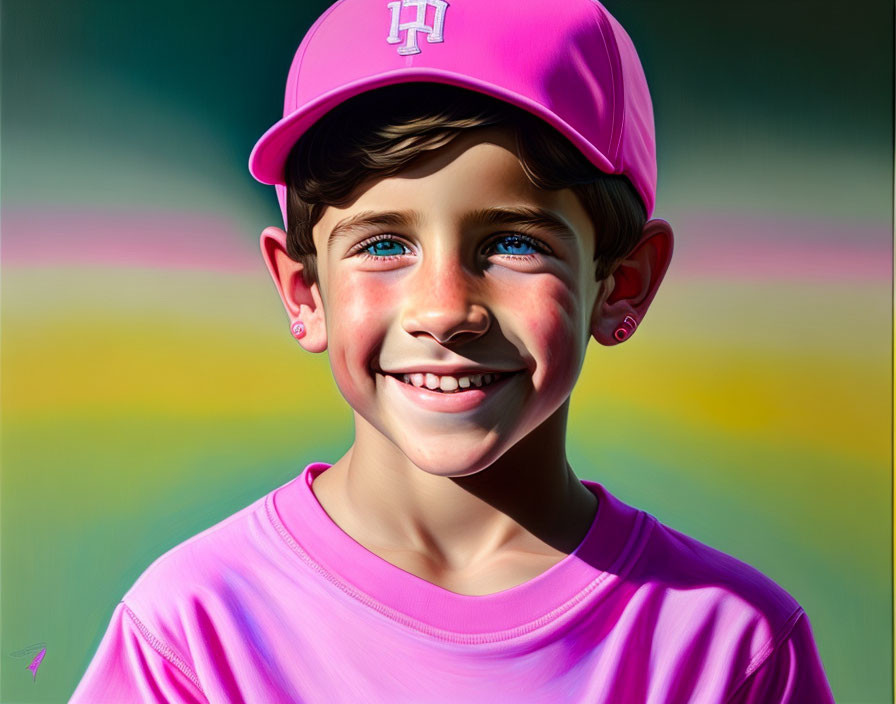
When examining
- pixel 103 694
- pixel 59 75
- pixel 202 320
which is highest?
pixel 59 75

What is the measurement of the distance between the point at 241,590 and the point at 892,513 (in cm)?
80

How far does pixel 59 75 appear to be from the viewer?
1.36 m

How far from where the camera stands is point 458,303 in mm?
994

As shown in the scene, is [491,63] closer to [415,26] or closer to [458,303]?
[415,26]

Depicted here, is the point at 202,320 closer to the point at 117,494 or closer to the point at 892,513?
the point at 117,494

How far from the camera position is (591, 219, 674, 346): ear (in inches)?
45.0

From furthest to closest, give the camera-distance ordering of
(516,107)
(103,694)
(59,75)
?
(59,75) < (103,694) < (516,107)

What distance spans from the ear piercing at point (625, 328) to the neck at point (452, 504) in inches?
3.8

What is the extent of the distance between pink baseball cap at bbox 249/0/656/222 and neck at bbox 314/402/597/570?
0.96 feet

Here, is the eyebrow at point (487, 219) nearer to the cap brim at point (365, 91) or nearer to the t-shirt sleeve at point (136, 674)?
the cap brim at point (365, 91)

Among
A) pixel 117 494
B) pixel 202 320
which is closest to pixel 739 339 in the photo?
pixel 202 320
